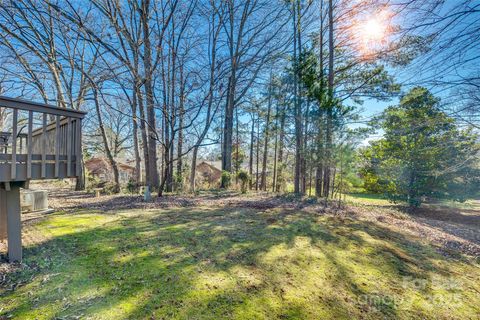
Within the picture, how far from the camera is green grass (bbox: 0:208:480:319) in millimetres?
1737

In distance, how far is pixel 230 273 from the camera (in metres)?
2.26

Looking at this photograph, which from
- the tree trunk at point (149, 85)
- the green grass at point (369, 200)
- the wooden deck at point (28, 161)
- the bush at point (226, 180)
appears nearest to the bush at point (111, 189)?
the tree trunk at point (149, 85)

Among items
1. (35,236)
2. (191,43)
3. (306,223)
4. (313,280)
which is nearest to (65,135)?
(35,236)

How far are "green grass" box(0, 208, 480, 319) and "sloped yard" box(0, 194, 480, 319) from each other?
12 millimetres

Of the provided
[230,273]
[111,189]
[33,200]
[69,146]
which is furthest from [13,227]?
[111,189]

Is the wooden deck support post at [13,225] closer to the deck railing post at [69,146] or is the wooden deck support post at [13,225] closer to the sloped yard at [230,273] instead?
the sloped yard at [230,273]

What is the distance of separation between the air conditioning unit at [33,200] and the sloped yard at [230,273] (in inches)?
45.2

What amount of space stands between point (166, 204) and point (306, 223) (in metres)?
3.71

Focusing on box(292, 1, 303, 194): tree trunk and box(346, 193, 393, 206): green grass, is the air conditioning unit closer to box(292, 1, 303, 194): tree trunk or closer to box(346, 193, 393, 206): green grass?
box(292, 1, 303, 194): tree trunk

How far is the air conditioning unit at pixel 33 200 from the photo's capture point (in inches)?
182

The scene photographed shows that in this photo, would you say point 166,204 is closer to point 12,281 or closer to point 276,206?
point 276,206

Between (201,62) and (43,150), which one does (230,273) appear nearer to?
(43,150)

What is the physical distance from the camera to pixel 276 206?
19.1 feet

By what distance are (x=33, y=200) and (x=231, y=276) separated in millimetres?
5233
